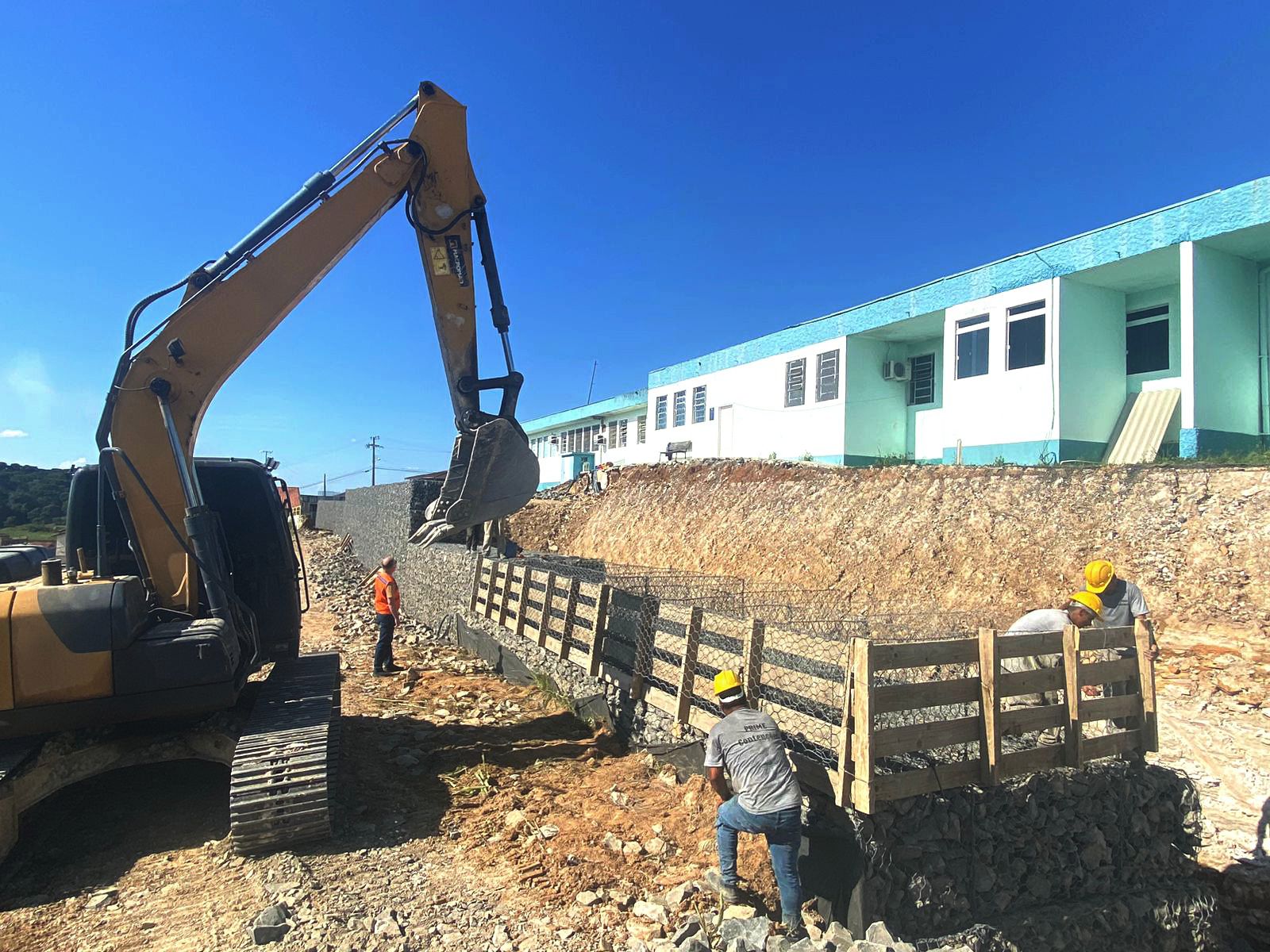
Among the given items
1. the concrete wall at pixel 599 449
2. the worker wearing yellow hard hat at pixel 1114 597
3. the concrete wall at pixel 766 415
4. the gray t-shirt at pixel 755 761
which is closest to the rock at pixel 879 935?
the gray t-shirt at pixel 755 761

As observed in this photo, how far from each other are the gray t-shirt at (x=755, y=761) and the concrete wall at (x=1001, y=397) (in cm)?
1363

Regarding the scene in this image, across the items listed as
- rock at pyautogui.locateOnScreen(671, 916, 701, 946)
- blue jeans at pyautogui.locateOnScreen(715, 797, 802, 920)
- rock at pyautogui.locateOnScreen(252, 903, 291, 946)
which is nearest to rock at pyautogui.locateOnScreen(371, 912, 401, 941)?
rock at pyautogui.locateOnScreen(252, 903, 291, 946)

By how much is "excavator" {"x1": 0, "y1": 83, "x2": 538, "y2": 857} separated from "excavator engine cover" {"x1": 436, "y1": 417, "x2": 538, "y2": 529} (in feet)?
0.05

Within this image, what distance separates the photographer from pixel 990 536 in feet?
44.1

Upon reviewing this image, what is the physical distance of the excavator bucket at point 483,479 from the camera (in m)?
6.29

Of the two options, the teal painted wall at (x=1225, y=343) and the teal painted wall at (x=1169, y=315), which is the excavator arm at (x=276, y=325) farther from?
the teal painted wall at (x=1169, y=315)

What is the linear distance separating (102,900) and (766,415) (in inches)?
835

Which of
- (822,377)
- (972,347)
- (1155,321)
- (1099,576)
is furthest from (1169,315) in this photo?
(1099,576)

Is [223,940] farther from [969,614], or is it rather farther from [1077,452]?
[1077,452]

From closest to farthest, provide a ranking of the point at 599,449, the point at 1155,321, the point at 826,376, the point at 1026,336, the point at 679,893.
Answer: the point at 679,893
the point at 1155,321
the point at 1026,336
the point at 826,376
the point at 599,449

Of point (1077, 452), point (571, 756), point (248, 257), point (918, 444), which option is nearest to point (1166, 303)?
point (1077, 452)

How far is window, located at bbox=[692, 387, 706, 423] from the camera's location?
27484mm

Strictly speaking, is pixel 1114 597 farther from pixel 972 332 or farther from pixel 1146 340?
pixel 972 332

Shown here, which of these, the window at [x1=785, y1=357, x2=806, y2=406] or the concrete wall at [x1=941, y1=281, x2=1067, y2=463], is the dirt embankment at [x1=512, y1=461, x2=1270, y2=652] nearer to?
the concrete wall at [x1=941, y1=281, x2=1067, y2=463]
